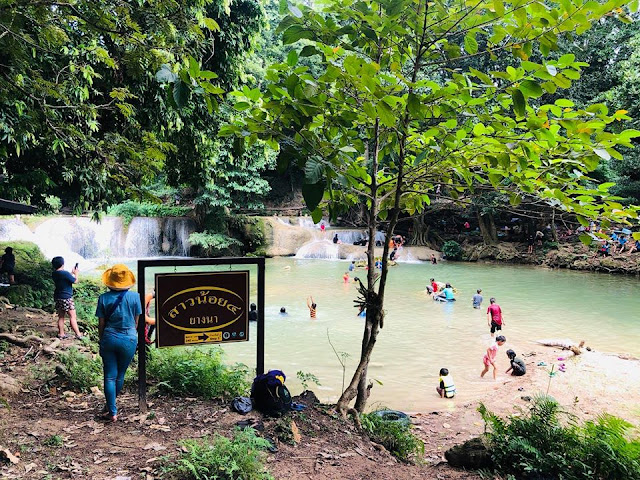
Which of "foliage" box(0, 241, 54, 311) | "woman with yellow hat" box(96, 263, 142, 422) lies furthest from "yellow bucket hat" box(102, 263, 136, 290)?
"foliage" box(0, 241, 54, 311)

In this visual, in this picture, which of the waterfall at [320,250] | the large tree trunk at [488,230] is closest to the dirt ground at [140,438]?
the waterfall at [320,250]

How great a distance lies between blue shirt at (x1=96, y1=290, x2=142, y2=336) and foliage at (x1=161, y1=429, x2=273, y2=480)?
1.26 m

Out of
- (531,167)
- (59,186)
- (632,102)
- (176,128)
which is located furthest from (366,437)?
(632,102)

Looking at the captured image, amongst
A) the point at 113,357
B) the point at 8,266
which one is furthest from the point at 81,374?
the point at 8,266

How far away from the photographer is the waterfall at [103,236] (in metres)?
21.9

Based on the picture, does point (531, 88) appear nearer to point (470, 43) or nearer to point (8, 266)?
point (470, 43)

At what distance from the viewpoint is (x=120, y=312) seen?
3.92 metres

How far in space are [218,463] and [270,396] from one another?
117 centimetres

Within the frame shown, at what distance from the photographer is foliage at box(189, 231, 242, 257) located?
24656 mm

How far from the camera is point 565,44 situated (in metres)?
24.4

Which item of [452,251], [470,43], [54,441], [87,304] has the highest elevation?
[470,43]

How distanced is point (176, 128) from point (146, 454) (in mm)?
6920

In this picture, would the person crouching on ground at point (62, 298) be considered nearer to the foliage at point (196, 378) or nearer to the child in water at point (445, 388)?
the foliage at point (196, 378)

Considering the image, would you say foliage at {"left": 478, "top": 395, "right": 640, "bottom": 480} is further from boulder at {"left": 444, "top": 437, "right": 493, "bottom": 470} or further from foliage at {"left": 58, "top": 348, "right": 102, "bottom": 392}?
foliage at {"left": 58, "top": 348, "right": 102, "bottom": 392}
